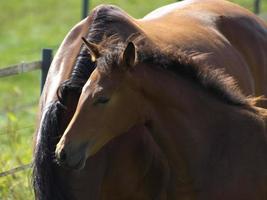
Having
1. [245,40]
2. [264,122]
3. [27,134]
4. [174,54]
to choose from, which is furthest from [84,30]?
[27,134]

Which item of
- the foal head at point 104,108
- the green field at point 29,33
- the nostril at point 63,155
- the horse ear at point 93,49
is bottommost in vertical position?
the green field at point 29,33

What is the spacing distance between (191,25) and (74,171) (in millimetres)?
1956

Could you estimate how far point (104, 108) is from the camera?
5.30m

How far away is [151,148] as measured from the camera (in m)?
5.79

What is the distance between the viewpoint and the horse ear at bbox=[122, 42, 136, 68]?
5359 mm

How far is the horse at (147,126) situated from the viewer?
5.39 m

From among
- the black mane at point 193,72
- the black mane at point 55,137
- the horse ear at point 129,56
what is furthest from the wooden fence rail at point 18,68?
the horse ear at point 129,56

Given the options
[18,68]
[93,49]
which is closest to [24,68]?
[18,68]

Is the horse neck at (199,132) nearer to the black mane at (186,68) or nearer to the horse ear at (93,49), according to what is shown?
the black mane at (186,68)

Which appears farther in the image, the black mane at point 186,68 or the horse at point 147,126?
the black mane at point 186,68

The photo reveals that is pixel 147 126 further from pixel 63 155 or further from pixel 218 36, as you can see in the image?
pixel 218 36

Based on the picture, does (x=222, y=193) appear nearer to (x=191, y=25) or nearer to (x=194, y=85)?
(x=194, y=85)

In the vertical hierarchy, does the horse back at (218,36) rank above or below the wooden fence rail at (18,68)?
above

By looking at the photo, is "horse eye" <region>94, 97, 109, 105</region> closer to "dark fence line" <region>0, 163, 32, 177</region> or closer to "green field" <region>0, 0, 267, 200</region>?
"dark fence line" <region>0, 163, 32, 177</region>
